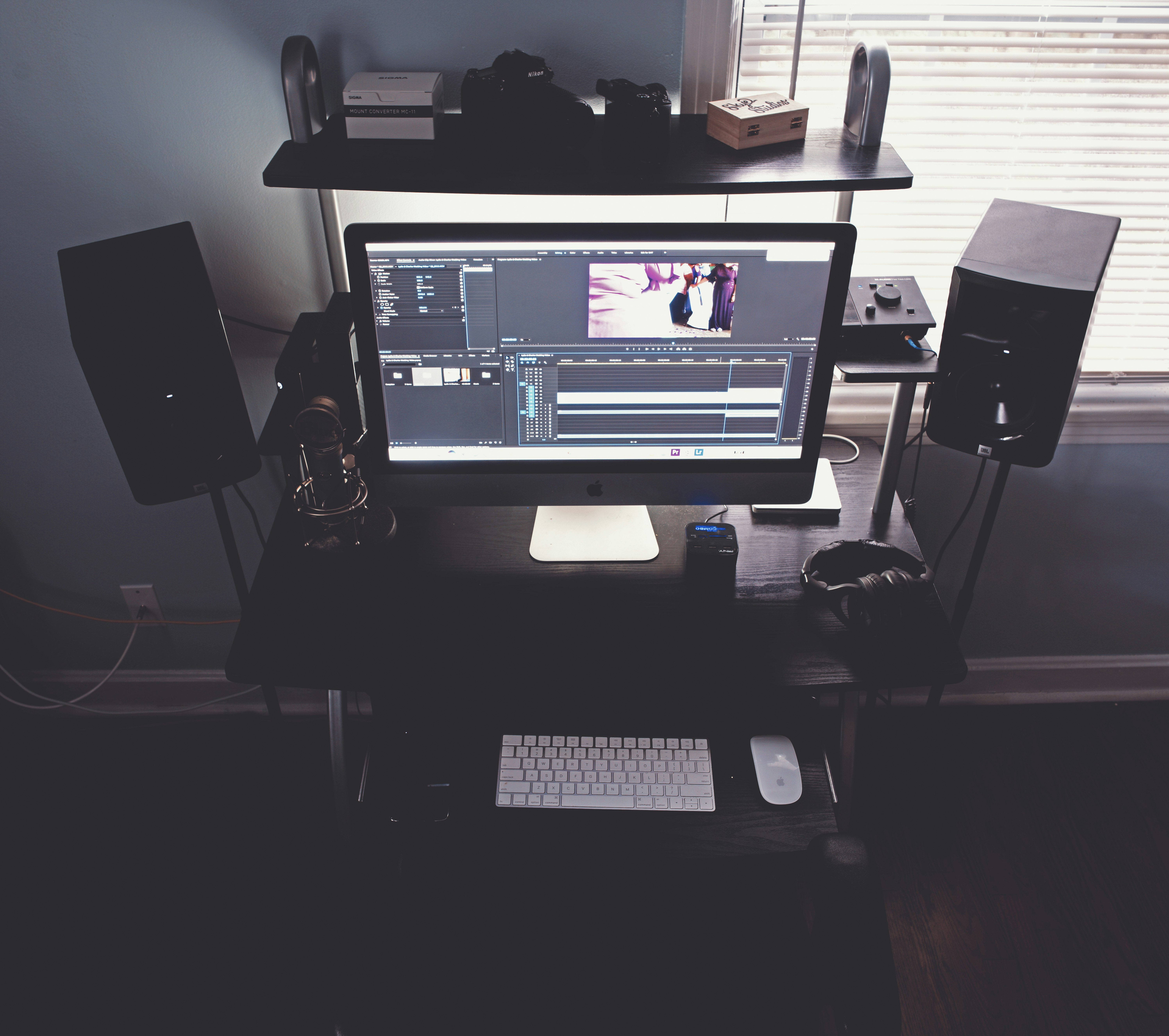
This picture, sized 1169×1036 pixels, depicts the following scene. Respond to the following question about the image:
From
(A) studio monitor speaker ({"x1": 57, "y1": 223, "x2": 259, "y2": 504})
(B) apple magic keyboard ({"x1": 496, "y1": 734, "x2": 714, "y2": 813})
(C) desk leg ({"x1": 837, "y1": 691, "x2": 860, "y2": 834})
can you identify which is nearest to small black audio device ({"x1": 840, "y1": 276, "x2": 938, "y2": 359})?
(C) desk leg ({"x1": 837, "y1": 691, "x2": 860, "y2": 834})

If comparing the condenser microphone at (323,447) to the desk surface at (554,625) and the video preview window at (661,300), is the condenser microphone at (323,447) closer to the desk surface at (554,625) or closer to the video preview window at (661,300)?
the desk surface at (554,625)

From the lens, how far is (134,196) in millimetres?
1576

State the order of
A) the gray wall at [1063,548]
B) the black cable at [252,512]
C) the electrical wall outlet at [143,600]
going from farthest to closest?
the electrical wall outlet at [143,600] < the gray wall at [1063,548] < the black cable at [252,512]

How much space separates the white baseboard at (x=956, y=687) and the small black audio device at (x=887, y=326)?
1043 millimetres

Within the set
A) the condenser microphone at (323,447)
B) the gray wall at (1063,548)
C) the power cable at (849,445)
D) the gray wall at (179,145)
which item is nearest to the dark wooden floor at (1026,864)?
the gray wall at (1063,548)

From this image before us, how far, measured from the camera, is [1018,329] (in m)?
1.25

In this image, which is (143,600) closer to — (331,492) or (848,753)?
(331,492)

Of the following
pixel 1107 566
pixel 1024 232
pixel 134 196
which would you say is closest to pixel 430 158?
pixel 134 196

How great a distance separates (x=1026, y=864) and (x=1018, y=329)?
1223 mm

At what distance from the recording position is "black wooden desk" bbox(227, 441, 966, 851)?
4.07ft

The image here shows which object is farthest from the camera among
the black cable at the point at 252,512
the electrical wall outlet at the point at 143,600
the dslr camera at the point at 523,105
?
the electrical wall outlet at the point at 143,600

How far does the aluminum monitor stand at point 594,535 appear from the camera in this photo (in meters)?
1.46

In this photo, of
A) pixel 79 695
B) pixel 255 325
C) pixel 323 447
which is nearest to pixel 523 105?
pixel 323 447

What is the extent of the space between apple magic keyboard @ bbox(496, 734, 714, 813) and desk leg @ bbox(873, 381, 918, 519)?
1.74 feet
